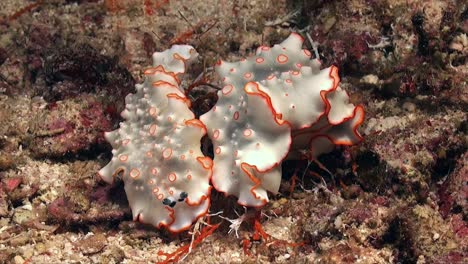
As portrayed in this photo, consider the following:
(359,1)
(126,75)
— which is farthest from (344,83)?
(126,75)

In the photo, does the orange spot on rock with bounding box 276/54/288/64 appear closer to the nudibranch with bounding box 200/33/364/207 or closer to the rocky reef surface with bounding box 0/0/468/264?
the nudibranch with bounding box 200/33/364/207

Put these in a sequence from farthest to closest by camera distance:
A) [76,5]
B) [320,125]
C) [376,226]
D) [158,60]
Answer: [76,5] < [158,60] < [320,125] < [376,226]

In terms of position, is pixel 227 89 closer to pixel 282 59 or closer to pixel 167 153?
pixel 282 59

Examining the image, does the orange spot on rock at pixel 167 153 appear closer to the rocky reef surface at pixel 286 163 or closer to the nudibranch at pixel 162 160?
the nudibranch at pixel 162 160

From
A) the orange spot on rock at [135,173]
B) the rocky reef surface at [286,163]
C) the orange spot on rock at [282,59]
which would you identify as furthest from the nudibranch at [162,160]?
the orange spot on rock at [282,59]

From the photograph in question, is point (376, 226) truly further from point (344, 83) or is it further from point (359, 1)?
point (359, 1)

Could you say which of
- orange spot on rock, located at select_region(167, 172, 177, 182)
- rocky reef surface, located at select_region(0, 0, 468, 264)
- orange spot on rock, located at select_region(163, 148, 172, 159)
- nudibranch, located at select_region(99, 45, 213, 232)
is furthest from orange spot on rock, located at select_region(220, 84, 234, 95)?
orange spot on rock, located at select_region(167, 172, 177, 182)

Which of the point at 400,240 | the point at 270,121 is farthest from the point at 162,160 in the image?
the point at 400,240

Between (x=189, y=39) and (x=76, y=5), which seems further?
(x=76, y=5)
